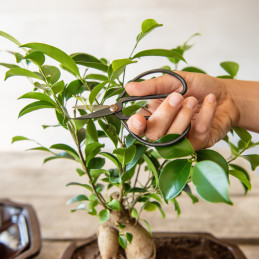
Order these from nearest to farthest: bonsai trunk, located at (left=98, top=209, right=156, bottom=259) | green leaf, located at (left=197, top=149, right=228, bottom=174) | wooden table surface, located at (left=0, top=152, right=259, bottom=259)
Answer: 1. green leaf, located at (left=197, top=149, right=228, bottom=174)
2. bonsai trunk, located at (left=98, top=209, right=156, bottom=259)
3. wooden table surface, located at (left=0, top=152, right=259, bottom=259)

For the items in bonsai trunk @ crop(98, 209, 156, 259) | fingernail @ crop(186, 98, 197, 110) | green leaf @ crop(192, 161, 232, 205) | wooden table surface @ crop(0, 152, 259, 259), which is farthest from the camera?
wooden table surface @ crop(0, 152, 259, 259)

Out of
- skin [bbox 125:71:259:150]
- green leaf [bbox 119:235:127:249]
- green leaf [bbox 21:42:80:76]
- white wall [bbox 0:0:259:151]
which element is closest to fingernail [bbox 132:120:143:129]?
skin [bbox 125:71:259:150]

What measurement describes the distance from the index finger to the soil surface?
13.2 inches

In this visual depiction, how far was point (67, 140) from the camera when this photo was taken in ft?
5.88

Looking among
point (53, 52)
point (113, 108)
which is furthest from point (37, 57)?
point (113, 108)

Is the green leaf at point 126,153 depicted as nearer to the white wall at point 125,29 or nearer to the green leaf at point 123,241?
the green leaf at point 123,241

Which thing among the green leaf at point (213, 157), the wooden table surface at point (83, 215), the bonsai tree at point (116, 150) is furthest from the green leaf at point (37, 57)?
the wooden table surface at point (83, 215)

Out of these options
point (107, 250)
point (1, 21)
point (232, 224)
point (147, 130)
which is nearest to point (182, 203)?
point (232, 224)

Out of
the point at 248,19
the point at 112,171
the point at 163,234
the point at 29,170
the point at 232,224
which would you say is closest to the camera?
the point at 112,171

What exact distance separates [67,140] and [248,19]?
50.0 inches

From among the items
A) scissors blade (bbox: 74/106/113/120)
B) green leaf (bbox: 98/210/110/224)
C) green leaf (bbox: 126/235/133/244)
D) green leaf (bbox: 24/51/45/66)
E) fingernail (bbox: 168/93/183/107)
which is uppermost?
green leaf (bbox: 24/51/45/66)

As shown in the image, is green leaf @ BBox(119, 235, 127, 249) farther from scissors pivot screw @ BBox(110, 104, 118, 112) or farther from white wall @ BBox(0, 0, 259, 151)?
white wall @ BBox(0, 0, 259, 151)

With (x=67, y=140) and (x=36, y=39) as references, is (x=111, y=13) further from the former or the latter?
(x=67, y=140)

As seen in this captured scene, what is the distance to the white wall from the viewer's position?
167 centimetres
